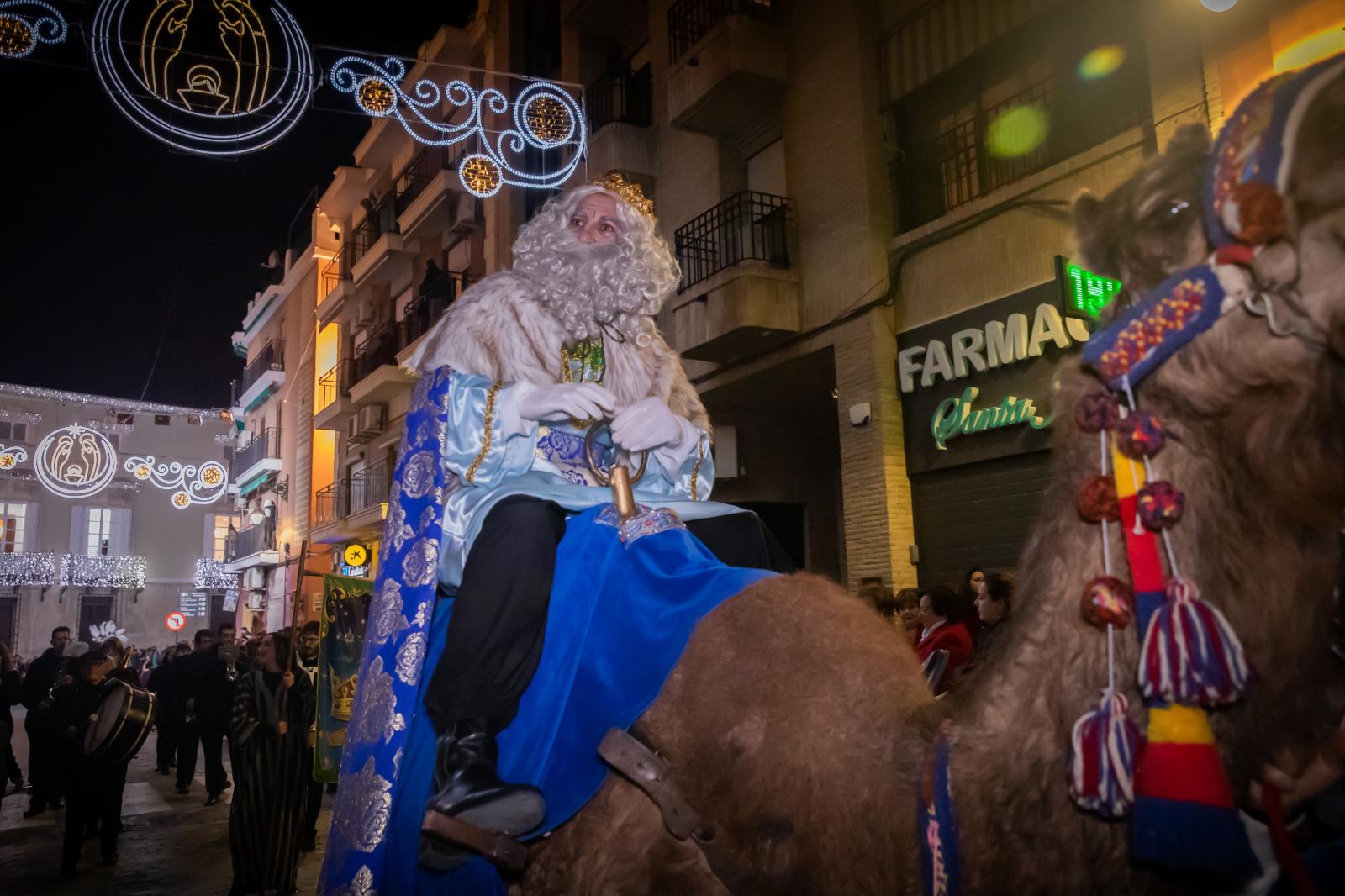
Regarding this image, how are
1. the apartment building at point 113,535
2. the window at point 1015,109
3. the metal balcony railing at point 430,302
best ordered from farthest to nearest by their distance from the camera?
the apartment building at point 113,535 < the metal balcony railing at point 430,302 < the window at point 1015,109

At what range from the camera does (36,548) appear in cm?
4547

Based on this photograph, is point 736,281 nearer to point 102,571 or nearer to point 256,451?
point 256,451

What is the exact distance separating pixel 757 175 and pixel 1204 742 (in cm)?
1501

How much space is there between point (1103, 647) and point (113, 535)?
181 feet

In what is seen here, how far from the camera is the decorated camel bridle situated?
1.46m

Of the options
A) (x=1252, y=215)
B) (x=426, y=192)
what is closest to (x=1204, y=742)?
(x=1252, y=215)

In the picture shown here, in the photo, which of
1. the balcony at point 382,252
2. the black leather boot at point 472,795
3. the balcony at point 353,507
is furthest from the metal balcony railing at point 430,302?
the black leather boot at point 472,795

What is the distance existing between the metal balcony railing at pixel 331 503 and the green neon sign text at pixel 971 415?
2155cm

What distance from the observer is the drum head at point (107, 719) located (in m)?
10.2

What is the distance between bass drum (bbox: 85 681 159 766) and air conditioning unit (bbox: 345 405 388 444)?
1705 cm

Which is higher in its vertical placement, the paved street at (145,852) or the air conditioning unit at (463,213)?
the air conditioning unit at (463,213)

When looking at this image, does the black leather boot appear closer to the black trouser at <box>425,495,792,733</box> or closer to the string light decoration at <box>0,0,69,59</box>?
the black trouser at <box>425,495,792,733</box>

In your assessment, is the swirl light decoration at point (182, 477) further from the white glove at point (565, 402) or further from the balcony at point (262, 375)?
the white glove at point (565, 402)

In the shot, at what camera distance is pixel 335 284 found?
3406cm
